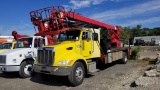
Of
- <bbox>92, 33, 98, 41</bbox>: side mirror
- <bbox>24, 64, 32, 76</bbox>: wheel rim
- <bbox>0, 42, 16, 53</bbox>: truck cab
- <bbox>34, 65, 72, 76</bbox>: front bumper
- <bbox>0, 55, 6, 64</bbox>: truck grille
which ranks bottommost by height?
<bbox>24, 64, 32, 76</bbox>: wheel rim

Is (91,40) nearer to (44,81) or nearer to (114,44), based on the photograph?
(44,81)

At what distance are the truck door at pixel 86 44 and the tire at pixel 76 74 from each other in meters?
0.98

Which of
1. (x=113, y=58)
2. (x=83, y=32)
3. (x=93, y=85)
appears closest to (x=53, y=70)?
(x=93, y=85)

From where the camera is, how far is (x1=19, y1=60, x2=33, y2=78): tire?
1195 cm

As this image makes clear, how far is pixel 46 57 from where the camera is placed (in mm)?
9945

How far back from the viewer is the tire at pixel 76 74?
9.50m

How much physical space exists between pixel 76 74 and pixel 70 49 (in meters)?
1.22

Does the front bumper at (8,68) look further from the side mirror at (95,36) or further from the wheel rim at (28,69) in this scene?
the side mirror at (95,36)

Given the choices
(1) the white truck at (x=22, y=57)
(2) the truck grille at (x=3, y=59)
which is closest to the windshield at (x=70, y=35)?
(1) the white truck at (x=22, y=57)

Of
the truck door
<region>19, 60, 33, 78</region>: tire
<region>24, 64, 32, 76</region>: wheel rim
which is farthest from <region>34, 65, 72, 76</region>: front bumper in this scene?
<region>24, 64, 32, 76</region>: wheel rim

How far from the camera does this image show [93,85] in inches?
386

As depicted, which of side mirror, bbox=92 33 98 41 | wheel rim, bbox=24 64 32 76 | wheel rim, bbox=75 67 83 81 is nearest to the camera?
wheel rim, bbox=75 67 83 81

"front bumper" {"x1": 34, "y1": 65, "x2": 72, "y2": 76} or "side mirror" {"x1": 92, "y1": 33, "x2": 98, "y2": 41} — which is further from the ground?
"side mirror" {"x1": 92, "y1": 33, "x2": 98, "y2": 41}

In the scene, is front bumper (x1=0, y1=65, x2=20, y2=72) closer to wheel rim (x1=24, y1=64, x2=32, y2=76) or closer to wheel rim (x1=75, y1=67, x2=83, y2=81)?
wheel rim (x1=24, y1=64, x2=32, y2=76)
